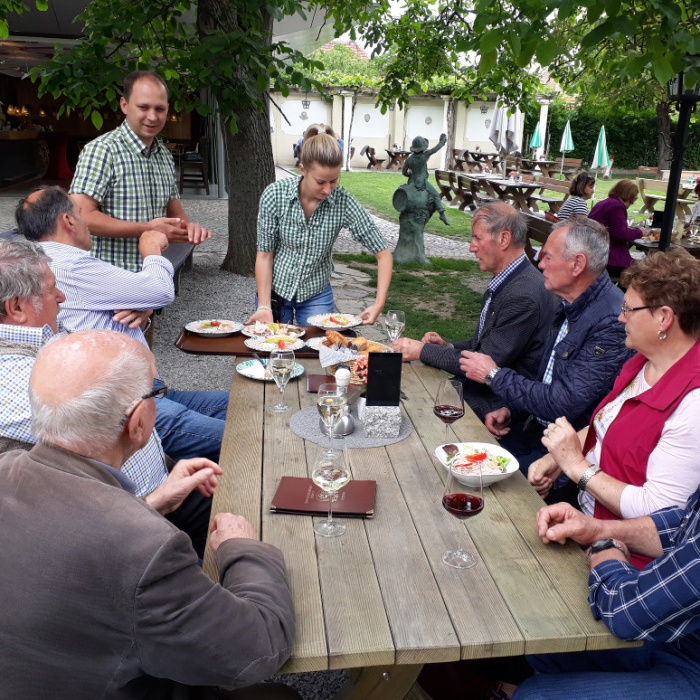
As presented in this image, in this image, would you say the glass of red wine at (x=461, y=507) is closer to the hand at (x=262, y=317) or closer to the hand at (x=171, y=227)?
the hand at (x=262, y=317)

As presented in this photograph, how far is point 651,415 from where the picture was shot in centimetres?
215

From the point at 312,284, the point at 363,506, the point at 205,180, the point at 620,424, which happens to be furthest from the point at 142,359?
the point at 205,180

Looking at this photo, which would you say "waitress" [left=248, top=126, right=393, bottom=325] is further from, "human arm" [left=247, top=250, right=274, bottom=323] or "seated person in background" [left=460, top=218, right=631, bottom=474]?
"seated person in background" [left=460, top=218, right=631, bottom=474]

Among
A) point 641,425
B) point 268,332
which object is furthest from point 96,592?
point 268,332

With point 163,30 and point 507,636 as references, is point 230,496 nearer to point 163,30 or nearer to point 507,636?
point 507,636

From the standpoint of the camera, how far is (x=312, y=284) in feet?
13.9

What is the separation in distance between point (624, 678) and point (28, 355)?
190cm

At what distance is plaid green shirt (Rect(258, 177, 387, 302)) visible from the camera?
4016mm

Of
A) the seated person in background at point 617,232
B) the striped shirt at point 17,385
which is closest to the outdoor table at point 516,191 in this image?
the seated person in background at point 617,232

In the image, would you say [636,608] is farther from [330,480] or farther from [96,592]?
[96,592]

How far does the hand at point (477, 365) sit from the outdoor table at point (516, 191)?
41.3 feet

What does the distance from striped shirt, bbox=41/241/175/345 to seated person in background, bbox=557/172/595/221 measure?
22.9ft

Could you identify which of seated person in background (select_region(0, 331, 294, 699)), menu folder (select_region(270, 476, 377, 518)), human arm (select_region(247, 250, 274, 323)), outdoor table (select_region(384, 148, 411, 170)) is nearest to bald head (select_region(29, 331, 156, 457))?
seated person in background (select_region(0, 331, 294, 699))

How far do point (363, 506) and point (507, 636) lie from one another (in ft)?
1.97
